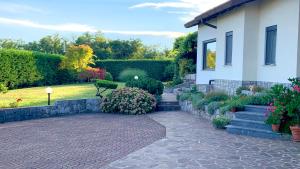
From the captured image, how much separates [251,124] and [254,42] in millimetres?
4528

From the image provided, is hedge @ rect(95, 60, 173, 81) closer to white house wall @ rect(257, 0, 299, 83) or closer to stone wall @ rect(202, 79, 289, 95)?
stone wall @ rect(202, 79, 289, 95)

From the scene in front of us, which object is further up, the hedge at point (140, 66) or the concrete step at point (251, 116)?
the hedge at point (140, 66)

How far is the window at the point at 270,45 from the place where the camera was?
12.4 metres

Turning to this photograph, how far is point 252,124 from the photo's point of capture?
10031 mm

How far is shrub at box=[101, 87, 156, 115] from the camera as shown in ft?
49.3

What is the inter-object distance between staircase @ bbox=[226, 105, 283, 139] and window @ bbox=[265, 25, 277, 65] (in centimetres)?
268

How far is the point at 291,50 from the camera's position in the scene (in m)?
11.1

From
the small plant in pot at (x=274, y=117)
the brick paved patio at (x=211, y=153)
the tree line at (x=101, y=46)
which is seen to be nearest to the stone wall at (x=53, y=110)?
the brick paved patio at (x=211, y=153)

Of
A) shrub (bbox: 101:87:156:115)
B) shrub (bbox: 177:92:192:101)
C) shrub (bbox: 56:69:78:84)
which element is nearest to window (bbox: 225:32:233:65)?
shrub (bbox: 177:92:192:101)

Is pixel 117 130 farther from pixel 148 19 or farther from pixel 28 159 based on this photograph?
pixel 148 19

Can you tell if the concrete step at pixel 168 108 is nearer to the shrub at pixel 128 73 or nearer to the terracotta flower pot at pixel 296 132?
the terracotta flower pot at pixel 296 132

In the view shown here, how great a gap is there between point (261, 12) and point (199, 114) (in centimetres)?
468

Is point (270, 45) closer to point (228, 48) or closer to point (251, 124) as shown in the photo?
point (228, 48)

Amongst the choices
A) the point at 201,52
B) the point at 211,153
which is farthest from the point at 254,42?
the point at 211,153
